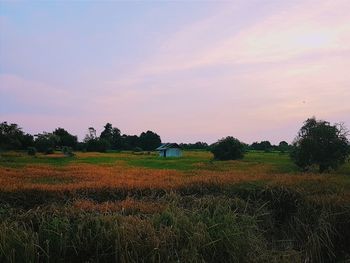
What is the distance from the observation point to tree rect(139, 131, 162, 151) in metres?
90.4

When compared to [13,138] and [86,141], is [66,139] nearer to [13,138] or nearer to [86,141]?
[86,141]

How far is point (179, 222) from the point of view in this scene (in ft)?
31.7

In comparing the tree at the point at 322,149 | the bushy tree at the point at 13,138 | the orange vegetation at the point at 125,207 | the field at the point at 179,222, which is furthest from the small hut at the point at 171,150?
the orange vegetation at the point at 125,207

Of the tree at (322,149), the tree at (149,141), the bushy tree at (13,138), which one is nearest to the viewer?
the tree at (322,149)

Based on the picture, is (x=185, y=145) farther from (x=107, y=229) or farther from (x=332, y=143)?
(x=107, y=229)

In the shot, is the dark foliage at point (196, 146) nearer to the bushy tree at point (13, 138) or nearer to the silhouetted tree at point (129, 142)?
the silhouetted tree at point (129, 142)

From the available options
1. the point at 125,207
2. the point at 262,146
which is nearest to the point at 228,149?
the point at 125,207

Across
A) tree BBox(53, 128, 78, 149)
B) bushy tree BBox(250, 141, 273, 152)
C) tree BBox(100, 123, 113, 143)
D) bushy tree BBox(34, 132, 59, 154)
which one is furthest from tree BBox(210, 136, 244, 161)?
tree BBox(100, 123, 113, 143)

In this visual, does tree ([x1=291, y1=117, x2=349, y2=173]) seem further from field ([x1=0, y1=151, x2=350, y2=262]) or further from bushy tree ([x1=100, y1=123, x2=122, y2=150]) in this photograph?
bushy tree ([x1=100, y1=123, x2=122, y2=150])

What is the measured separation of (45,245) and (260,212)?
232 inches

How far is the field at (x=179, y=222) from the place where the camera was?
8867 millimetres

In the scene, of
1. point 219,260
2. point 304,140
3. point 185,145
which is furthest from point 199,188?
point 185,145

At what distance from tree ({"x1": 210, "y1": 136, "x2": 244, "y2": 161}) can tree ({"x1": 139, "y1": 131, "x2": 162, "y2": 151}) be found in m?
43.8

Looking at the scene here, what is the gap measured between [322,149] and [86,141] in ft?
183
